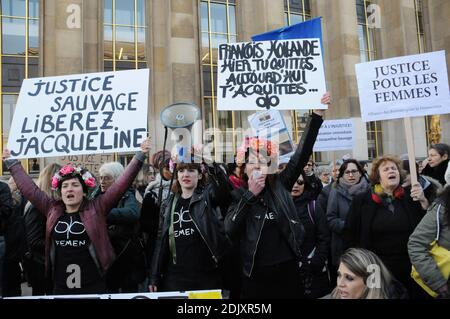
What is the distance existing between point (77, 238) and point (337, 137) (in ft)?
23.5

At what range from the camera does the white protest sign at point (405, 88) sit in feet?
16.5

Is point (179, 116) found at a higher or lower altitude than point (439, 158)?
higher

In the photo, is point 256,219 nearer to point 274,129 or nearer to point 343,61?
point 274,129

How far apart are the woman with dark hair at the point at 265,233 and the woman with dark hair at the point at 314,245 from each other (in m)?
1.07

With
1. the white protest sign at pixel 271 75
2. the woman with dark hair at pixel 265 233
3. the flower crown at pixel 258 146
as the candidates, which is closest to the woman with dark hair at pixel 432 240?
the woman with dark hair at pixel 265 233

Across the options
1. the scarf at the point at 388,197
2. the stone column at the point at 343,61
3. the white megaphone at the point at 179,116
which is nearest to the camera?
the scarf at the point at 388,197

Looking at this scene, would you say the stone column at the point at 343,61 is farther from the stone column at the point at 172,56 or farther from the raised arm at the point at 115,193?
the raised arm at the point at 115,193

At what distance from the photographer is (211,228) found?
11.7 ft

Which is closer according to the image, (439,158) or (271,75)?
(271,75)

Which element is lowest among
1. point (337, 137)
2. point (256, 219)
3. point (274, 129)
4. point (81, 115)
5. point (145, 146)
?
point (256, 219)

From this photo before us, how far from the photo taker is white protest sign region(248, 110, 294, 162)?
605 centimetres

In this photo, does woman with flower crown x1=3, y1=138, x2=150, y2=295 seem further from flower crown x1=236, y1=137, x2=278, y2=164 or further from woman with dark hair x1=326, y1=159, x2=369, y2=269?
woman with dark hair x1=326, y1=159, x2=369, y2=269

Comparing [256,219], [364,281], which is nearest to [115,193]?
[256,219]

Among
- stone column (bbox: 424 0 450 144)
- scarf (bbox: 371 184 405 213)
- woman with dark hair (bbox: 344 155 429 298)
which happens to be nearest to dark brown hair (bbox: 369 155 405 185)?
woman with dark hair (bbox: 344 155 429 298)
